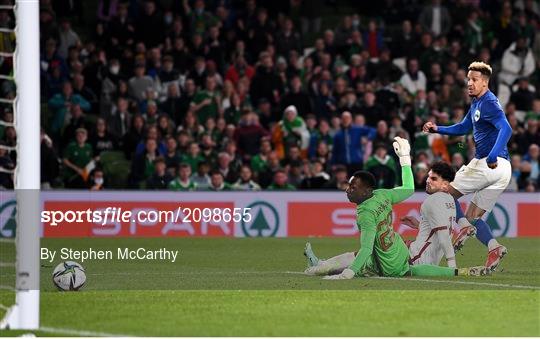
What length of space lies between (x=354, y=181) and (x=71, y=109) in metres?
11.9

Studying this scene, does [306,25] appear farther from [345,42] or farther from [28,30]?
[28,30]

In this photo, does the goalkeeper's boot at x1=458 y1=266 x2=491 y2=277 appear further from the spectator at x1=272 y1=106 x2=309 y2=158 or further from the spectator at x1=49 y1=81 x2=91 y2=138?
the spectator at x1=49 y1=81 x2=91 y2=138

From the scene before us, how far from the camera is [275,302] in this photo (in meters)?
11.4

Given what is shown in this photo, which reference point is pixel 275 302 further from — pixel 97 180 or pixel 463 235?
pixel 97 180

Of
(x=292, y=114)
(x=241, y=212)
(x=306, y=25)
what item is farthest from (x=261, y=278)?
(x=306, y=25)

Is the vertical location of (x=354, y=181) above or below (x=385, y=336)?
above

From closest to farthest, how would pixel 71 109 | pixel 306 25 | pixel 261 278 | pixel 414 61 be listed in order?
1. pixel 261 278
2. pixel 71 109
3. pixel 414 61
4. pixel 306 25

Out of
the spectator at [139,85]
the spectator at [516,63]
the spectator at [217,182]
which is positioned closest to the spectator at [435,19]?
the spectator at [516,63]

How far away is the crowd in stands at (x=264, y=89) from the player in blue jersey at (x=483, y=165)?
845 centimetres

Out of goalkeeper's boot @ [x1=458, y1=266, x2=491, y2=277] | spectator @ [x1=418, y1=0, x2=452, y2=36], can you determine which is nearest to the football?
goalkeeper's boot @ [x1=458, y1=266, x2=491, y2=277]

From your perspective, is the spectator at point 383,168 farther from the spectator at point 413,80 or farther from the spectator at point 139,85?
the spectator at point 139,85

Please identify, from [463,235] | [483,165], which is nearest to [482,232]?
[463,235]

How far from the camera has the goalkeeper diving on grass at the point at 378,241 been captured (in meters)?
12.7

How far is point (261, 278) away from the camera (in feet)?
45.2
